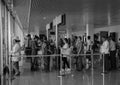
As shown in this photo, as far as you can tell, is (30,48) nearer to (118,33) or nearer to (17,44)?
(17,44)

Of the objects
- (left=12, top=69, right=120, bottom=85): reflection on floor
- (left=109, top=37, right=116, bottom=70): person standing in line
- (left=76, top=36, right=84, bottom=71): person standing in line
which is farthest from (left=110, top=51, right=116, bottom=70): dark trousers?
(left=12, top=69, right=120, bottom=85): reflection on floor

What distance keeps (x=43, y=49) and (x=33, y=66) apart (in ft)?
4.17

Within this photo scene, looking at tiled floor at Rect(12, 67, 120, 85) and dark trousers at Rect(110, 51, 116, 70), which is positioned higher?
dark trousers at Rect(110, 51, 116, 70)

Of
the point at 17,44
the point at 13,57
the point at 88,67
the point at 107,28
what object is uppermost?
the point at 107,28

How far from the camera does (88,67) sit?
10945 mm

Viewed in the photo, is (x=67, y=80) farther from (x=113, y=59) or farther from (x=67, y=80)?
(x=113, y=59)

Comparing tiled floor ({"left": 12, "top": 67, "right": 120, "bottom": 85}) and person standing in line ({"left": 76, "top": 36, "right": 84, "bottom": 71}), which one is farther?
person standing in line ({"left": 76, "top": 36, "right": 84, "bottom": 71})

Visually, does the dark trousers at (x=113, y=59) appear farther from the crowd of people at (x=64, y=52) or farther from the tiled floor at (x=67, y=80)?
the tiled floor at (x=67, y=80)

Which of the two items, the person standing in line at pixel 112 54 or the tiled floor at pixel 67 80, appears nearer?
the tiled floor at pixel 67 80

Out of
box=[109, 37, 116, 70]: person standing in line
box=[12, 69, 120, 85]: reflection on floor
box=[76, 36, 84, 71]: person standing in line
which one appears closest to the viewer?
box=[12, 69, 120, 85]: reflection on floor

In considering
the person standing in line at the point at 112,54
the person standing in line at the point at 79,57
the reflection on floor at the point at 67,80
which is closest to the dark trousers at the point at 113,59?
the person standing in line at the point at 112,54

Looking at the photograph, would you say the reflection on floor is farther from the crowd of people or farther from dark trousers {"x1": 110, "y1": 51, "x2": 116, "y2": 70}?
dark trousers {"x1": 110, "y1": 51, "x2": 116, "y2": 70}

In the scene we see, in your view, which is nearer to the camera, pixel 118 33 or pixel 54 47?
pixel 54 47

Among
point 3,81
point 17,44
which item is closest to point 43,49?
point 17,44
